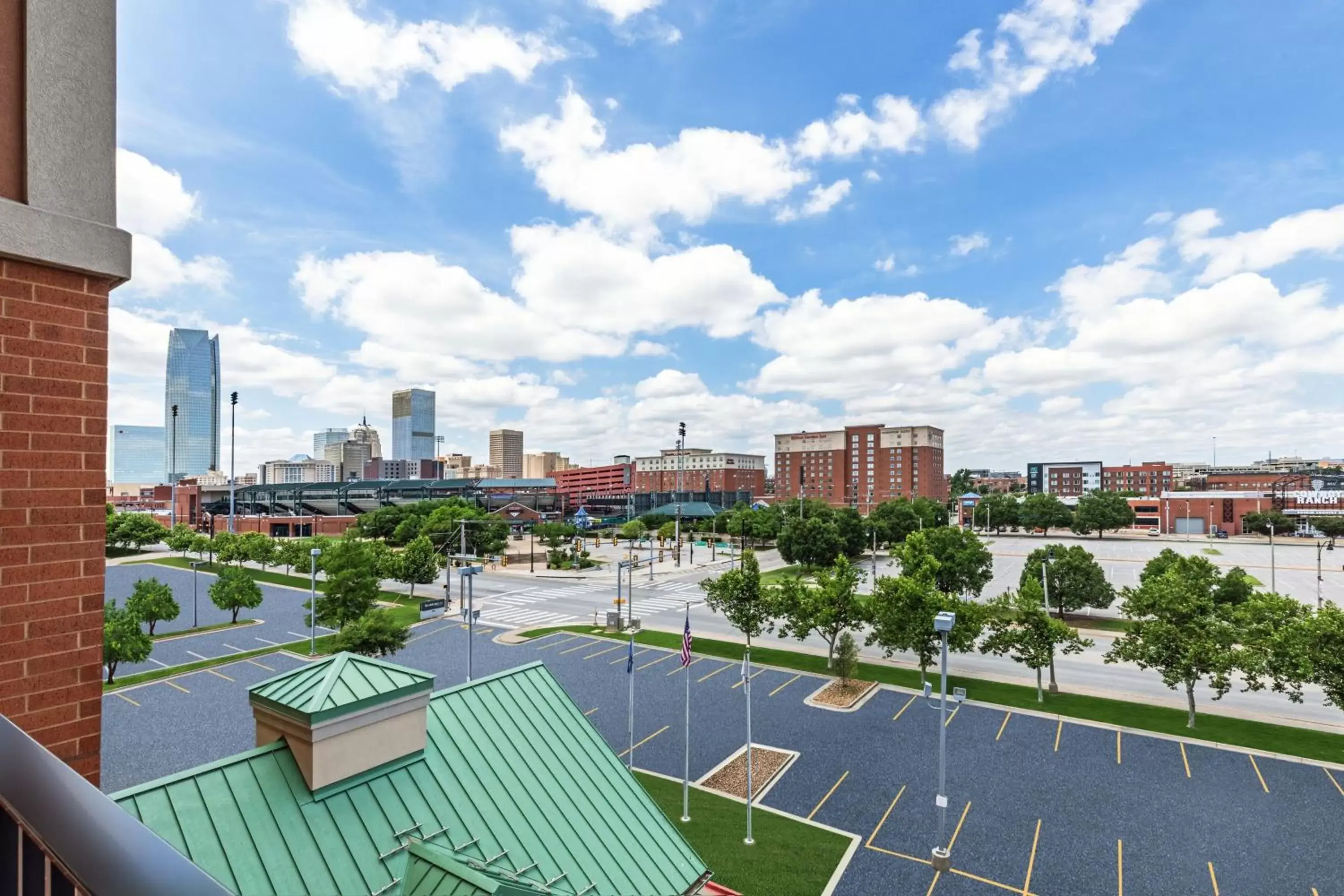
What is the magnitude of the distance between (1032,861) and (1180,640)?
14.0 meters

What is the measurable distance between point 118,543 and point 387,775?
95.8 m

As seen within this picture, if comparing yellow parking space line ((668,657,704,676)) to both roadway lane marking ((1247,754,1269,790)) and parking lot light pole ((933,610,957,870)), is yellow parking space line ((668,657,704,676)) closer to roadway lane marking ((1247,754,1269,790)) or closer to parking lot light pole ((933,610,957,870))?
parking lot light pole ((933,610,957,870))

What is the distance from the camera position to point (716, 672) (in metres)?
31.9

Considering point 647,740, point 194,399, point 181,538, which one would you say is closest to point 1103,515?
point 647,740

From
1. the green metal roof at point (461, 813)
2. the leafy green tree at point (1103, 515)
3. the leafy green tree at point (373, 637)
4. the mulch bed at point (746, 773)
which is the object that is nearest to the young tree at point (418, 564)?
the leafy green tree at point (373, 637)

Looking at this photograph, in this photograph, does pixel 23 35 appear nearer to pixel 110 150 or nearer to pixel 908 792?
pixel 110 150

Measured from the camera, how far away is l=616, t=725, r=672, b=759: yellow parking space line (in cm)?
2297

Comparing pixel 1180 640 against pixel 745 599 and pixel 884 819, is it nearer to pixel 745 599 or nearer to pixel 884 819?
pixel 884 819

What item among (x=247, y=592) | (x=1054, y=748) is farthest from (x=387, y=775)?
(x=247, y=592)

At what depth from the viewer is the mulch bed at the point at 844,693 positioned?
2778 cm

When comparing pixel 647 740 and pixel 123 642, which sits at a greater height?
pixel 123 642

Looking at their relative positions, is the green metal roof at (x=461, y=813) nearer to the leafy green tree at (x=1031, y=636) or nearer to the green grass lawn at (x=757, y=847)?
the green grass lawn at (x=757, y=847)

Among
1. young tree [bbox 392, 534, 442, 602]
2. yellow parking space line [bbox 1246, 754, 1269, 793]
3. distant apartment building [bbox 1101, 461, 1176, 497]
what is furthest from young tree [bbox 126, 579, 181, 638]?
distant apartment building [bbox 1101, 461, 1176, 497]

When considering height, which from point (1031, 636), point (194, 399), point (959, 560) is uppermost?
point (194, 399)
